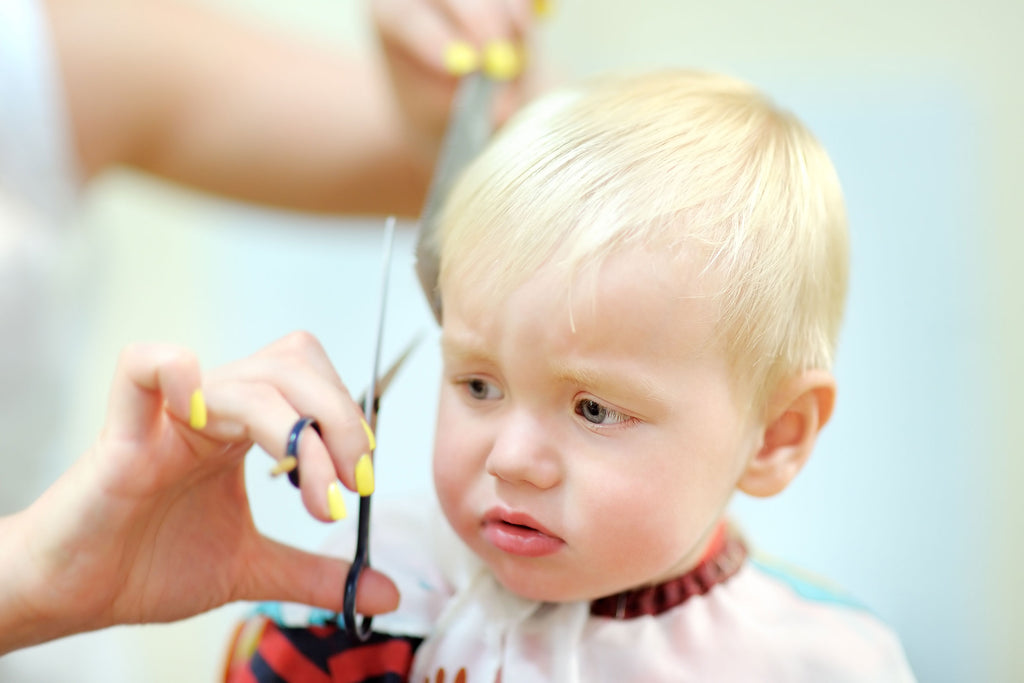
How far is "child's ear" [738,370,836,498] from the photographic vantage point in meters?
0.49

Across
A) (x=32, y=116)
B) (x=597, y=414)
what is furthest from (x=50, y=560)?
(x=32, y=116)

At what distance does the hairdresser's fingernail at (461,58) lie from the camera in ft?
2.15

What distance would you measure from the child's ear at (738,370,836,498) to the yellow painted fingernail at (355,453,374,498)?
18 centimetres

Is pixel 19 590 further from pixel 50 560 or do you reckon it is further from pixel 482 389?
pixel 482 389

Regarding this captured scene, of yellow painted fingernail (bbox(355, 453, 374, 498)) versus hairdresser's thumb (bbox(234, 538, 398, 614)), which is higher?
yellow painted fingernail (bbox(355, 453, 374, 498))

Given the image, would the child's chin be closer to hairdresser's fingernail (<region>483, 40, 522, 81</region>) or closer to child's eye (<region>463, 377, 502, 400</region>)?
child's eye (<region>463, 377, 502, 400</region>)

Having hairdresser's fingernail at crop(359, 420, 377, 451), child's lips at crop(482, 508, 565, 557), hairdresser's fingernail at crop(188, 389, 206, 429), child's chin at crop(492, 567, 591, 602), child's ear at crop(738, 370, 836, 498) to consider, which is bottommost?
child's chin at crop(492, 567, 591, 602)

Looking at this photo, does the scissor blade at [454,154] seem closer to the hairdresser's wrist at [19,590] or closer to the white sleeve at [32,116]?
the hairdresser's wrist at [19,590]

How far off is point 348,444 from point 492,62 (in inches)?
13.3

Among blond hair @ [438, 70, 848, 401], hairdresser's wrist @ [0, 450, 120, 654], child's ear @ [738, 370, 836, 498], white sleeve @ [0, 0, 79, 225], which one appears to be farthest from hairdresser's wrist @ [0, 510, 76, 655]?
white sleeve @ [0, 0, 79, 225]

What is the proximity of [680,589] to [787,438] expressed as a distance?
0.09 metres

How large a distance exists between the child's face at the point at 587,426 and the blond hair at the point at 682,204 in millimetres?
14

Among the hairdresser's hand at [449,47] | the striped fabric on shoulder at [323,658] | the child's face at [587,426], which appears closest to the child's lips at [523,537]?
the child's face at [587,426]

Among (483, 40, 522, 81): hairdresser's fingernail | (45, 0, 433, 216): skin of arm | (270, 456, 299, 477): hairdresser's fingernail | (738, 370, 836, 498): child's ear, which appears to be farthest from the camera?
(45, 0, 433, 216): skin of arm
